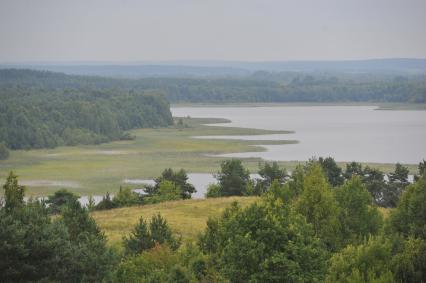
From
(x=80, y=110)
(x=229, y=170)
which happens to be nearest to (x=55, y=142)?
(x=80, y=110)

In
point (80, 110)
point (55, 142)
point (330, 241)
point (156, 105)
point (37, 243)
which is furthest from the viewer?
point (156, 105)

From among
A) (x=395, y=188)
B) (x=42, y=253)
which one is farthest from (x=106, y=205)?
(x=42, y=253)

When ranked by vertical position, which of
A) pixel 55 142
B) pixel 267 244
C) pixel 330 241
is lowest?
pixel 55 142

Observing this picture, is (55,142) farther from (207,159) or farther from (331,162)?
(331,162)

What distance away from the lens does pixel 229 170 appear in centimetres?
6412

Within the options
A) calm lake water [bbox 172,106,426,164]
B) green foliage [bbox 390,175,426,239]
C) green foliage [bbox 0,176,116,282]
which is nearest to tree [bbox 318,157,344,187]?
calm lake water [bbox 172,106,426,164]

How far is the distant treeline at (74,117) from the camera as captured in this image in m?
126

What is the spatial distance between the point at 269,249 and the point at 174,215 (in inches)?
972

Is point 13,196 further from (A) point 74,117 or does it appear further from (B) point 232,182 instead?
(A) point 74,117

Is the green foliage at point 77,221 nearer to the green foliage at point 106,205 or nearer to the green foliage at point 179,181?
Result: the green foliage at point 106,205

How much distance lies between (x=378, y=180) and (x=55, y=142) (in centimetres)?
7349

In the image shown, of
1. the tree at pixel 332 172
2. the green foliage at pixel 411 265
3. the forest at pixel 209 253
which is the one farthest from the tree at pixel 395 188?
the green foliage at pixel 411 265

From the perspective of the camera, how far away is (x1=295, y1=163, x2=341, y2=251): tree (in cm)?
3275

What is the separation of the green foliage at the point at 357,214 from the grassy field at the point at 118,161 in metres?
42.4
